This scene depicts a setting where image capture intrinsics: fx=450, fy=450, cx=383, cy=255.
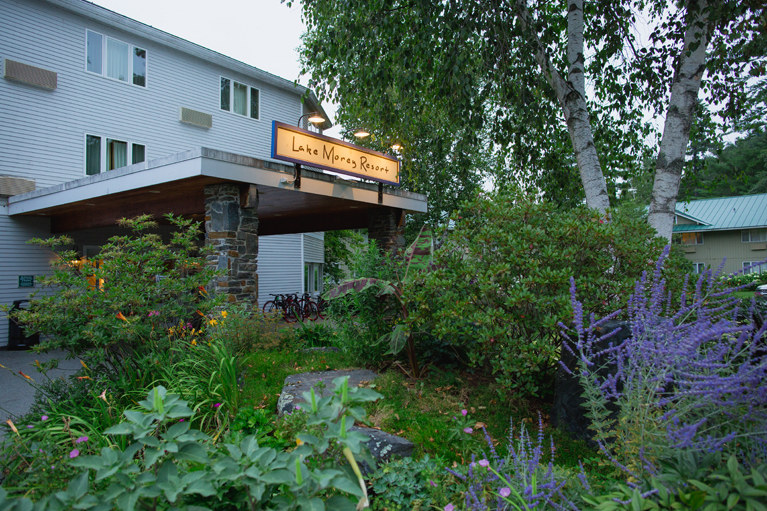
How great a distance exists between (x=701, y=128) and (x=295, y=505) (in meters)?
9.43

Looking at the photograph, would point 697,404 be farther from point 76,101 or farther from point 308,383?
point 76,101

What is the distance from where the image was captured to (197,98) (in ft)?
47.4

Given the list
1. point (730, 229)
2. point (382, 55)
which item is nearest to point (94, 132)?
point (382, 55)

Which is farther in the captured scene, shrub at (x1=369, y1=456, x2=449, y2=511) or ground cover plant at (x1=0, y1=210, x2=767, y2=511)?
shrub at (x1=369, y1=456, x2=449, y2=511)

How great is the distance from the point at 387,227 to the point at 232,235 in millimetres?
3748

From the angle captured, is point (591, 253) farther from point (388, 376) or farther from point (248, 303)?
point (248, 303)

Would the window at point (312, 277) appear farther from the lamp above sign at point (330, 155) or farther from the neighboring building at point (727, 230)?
the neighboring building at point (727, 230)

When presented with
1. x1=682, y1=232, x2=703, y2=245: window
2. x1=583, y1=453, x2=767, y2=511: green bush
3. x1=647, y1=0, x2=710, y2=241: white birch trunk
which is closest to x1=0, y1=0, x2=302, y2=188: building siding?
x1=647, y1=0, x2=710, y2=241: white birch trunk

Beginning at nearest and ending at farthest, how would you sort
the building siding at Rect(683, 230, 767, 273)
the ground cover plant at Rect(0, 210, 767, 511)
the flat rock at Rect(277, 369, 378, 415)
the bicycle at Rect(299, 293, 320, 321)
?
the ground cover plant at Rect(0, 210, 767, 511) → the flat rock at Rect(277, 369, 378, 415) → the bicycle at Rect(299, 293, 320, 321) → the building siding at Rect(683, 230, 767, 273)

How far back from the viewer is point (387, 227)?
1021cm

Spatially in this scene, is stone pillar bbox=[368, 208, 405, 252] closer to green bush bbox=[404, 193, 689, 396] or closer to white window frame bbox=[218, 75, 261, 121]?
green bush bbox=[404, 193, 689, 396]

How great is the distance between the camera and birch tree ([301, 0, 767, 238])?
18.6ft

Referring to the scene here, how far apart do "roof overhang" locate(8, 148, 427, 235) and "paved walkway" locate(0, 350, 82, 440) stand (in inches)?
125

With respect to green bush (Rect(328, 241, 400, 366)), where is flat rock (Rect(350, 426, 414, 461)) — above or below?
below
